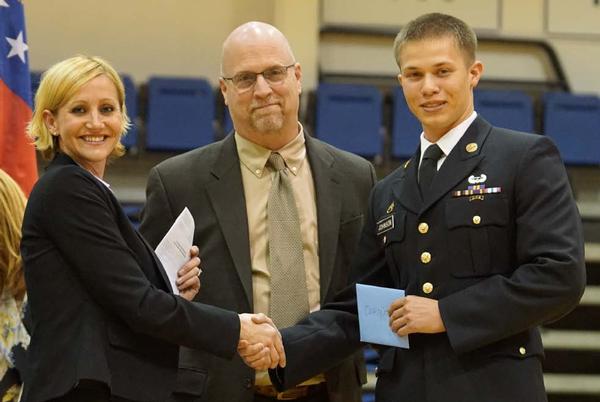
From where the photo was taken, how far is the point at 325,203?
10.4 feet

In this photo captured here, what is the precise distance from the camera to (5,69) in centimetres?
433

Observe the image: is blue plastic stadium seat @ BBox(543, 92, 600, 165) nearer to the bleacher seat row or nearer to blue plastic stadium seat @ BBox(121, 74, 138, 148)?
the bleacher seat row

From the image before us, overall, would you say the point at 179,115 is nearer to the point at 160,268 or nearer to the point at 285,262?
the point at 285,262

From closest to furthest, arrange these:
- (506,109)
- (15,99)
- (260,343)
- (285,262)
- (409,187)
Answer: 1. (409,187)
2. (260,343)
3. (285,262)
4. (15,99)
5. (506,109)

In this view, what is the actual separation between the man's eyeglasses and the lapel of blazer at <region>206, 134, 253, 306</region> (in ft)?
0.72

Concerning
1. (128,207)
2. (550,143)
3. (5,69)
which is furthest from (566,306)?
(128,207)

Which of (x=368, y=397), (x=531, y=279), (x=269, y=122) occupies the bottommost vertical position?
(x=368, y=397)

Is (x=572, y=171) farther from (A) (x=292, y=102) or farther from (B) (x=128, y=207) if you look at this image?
(A) (x=292, y=102)

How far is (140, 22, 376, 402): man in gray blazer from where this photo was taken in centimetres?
301

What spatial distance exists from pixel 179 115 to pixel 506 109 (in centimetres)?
272

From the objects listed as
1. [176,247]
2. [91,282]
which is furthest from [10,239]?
[91,282]

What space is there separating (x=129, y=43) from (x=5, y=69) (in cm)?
393

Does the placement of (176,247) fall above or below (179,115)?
above

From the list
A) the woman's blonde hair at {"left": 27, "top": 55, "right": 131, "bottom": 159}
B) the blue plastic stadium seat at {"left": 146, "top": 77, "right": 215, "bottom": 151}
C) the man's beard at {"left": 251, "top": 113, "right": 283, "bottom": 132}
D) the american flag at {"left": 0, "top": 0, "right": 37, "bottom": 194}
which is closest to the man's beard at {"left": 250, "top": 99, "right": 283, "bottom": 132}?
the man's beard at {"left": 251, "top": 113, "right": 283, "bottom": 132}
